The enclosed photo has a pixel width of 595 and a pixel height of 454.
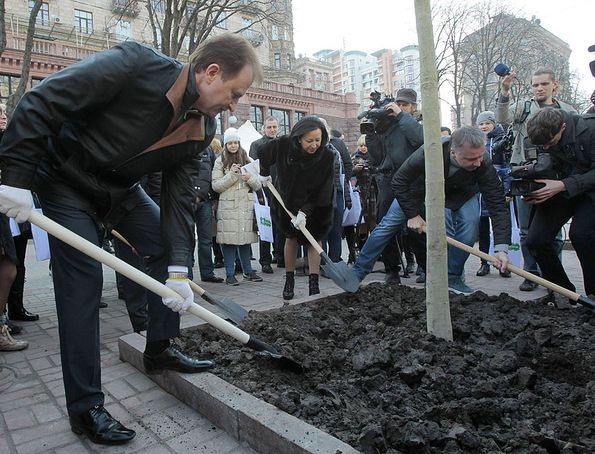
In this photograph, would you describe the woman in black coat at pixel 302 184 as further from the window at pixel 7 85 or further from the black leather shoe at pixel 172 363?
the window at pixel 7 85

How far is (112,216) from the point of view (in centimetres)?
261

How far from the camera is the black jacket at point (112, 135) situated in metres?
2.04

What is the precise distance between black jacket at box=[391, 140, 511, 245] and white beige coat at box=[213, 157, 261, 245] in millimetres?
2236

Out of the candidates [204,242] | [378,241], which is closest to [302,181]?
[378,241]

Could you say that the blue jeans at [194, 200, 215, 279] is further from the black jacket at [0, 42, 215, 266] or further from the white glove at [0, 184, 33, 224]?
the white glove at [0, 184, 33, 224]

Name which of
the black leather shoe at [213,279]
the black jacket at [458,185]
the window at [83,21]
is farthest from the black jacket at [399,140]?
the window at [83,21]

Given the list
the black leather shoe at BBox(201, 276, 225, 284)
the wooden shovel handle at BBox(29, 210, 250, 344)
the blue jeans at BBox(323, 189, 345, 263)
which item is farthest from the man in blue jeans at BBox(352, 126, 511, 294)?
the wooden shovel handle at BBox(29, 210, 250, 344)

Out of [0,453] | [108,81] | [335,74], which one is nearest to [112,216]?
[108,81]

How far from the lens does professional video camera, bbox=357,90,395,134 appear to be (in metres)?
5.35

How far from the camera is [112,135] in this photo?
2.31 meters

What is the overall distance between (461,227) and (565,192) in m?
1.09

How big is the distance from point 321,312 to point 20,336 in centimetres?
249

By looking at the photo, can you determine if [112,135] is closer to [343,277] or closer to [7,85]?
[343,277]

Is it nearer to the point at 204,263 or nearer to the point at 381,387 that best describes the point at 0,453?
the point at 381,387
